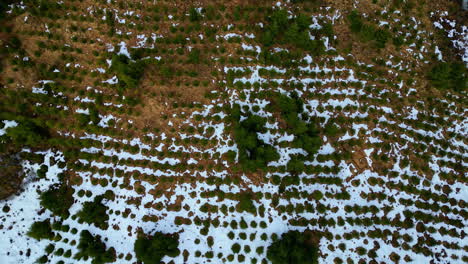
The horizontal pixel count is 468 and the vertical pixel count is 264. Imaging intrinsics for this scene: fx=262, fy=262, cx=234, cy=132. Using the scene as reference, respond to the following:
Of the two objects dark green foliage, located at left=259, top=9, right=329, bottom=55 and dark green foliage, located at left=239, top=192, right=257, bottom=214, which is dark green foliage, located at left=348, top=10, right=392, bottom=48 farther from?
dark green foliage, located at left=239, top=192, right=257, bottom=214

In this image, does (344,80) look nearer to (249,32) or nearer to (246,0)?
(249,32)

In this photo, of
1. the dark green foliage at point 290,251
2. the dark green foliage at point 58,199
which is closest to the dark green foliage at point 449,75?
the dark green foliage at point 290,251

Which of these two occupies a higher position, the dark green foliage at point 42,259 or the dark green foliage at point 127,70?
the dark green foliage at point 127,70

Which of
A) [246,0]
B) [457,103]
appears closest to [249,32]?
[246,0]

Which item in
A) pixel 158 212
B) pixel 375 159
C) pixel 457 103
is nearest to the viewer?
pixel 158 212

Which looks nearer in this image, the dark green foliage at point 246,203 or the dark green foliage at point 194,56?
the dark green foliage at point 246,203

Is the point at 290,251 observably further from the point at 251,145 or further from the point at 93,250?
the point at 93,250

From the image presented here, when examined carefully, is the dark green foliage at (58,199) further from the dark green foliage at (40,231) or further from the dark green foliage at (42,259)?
the dark green foliage at (42,259)

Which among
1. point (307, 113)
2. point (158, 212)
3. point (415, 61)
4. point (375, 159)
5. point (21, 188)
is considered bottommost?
point (158, 212)
